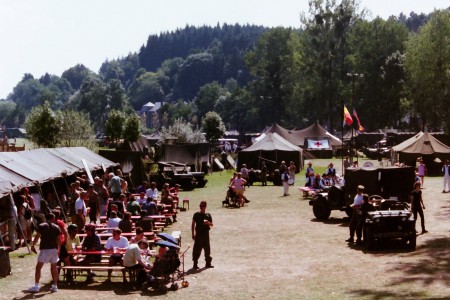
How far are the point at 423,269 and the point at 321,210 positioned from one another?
30.3 ft

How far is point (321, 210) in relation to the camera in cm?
2441

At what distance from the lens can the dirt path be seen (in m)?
13.3

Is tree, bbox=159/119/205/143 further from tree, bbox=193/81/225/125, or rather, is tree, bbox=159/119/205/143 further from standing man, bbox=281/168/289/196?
tree, bbox=193/81/225/125

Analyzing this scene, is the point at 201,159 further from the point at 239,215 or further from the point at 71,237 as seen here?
the point at 71,237

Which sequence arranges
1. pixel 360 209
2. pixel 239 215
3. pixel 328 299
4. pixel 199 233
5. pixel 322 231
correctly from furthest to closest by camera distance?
pixel 239 215, pixel 322 231, pixel 360 209, pixel 199 233, pixel 328 299

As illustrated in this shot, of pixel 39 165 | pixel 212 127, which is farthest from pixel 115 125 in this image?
pixel 39 165

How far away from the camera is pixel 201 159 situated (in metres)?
48.0

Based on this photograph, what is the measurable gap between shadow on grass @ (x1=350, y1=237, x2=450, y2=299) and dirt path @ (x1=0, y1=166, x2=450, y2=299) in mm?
20

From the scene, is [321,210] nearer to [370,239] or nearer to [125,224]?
[370,239]

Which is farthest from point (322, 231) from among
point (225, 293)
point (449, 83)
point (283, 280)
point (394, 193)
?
point (449, 83)

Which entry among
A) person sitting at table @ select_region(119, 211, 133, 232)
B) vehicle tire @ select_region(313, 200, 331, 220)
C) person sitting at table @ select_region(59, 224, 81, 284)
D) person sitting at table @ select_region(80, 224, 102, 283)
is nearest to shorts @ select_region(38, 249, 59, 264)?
person sitting at table @ select_region(59, 224, 81, 284)

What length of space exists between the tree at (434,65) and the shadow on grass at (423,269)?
50851 millimetres

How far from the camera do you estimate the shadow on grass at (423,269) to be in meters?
13.1

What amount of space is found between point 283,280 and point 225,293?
5.77ft
